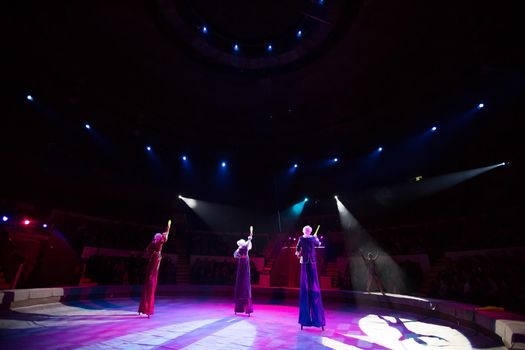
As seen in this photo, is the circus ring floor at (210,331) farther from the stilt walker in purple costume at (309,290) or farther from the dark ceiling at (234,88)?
the dark ceiling at (234,88)

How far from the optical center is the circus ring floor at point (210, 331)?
499cm

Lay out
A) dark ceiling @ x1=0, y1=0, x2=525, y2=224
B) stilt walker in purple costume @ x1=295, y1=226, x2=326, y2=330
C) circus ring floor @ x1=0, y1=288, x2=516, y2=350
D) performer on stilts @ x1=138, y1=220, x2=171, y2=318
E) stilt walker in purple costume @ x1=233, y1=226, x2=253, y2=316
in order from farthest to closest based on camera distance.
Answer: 1. dark ceiling @ x1=0, y1=0, x2=525, y2=224
2. stilt walker in purple costume @ x1=233, y1=226, x2=253, y2=316
3. performer on stilts @ x1=138, y1=220, x2=171, y2=318
4. stilt walker in purple costume @ x1=295, y1=226, x2=326, y2=330
5. circus ring floor @ x1=0, y1=288, x2=516, y2=350

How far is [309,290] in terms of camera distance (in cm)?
664

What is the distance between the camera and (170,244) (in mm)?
19281

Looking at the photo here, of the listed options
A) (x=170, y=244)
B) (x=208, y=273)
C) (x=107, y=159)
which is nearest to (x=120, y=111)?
(x=107, y=159)

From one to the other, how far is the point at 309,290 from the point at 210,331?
2.34m

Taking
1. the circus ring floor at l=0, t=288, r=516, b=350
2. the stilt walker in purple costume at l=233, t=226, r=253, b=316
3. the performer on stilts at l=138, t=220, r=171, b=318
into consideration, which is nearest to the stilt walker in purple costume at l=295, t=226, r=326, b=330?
the circus ring floor at l=0, t=288, r=516, b=350

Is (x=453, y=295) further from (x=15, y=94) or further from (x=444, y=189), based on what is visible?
(x=15, y=94)

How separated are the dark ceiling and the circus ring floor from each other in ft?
32.9

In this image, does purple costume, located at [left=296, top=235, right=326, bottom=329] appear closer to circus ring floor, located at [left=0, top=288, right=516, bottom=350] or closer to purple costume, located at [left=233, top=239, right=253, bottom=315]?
circus ring floor, located at [left=0, top=288, right=516, bottom=350]

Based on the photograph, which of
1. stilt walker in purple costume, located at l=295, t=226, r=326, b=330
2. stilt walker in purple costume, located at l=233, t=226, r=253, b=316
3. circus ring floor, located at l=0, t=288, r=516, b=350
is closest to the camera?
circus ring floor, located at l=0, t=288, r=516, b=350

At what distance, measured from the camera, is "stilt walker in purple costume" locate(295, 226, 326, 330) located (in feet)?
21.1

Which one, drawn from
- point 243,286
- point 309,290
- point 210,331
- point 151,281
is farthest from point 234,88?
point 210,331

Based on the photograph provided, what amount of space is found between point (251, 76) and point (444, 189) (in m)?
13.2
